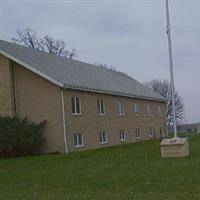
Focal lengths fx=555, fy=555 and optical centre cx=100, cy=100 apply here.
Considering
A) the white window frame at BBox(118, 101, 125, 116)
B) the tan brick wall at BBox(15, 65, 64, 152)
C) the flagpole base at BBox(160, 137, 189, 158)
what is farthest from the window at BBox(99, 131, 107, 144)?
the flagpole base at BBox(160, 137, 189, 158)

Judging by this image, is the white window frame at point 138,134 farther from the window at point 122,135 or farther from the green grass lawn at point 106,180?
the green grass lawn at point 106,180

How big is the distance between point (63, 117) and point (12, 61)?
488cm

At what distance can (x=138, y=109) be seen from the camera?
48688 mm

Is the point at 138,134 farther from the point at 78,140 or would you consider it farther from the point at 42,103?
the point at 42,103

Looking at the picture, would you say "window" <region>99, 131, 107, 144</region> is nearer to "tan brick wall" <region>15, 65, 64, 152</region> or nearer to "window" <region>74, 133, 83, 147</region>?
"window" <region>74, 133, 83, 147</region>

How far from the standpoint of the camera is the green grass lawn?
1338cm

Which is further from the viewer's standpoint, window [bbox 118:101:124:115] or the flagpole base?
window [bbox 118:101:124:115]

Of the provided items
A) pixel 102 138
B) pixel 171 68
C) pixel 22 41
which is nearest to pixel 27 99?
pixel 102 138

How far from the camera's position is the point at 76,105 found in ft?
116

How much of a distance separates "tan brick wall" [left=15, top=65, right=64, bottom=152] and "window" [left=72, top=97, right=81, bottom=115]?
1.65 metres

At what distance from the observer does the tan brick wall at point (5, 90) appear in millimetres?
34531

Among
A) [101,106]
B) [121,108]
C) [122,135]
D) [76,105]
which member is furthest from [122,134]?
[76,105]

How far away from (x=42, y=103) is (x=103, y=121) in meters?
6.92

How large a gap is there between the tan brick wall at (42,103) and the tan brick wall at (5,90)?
1.66ft
